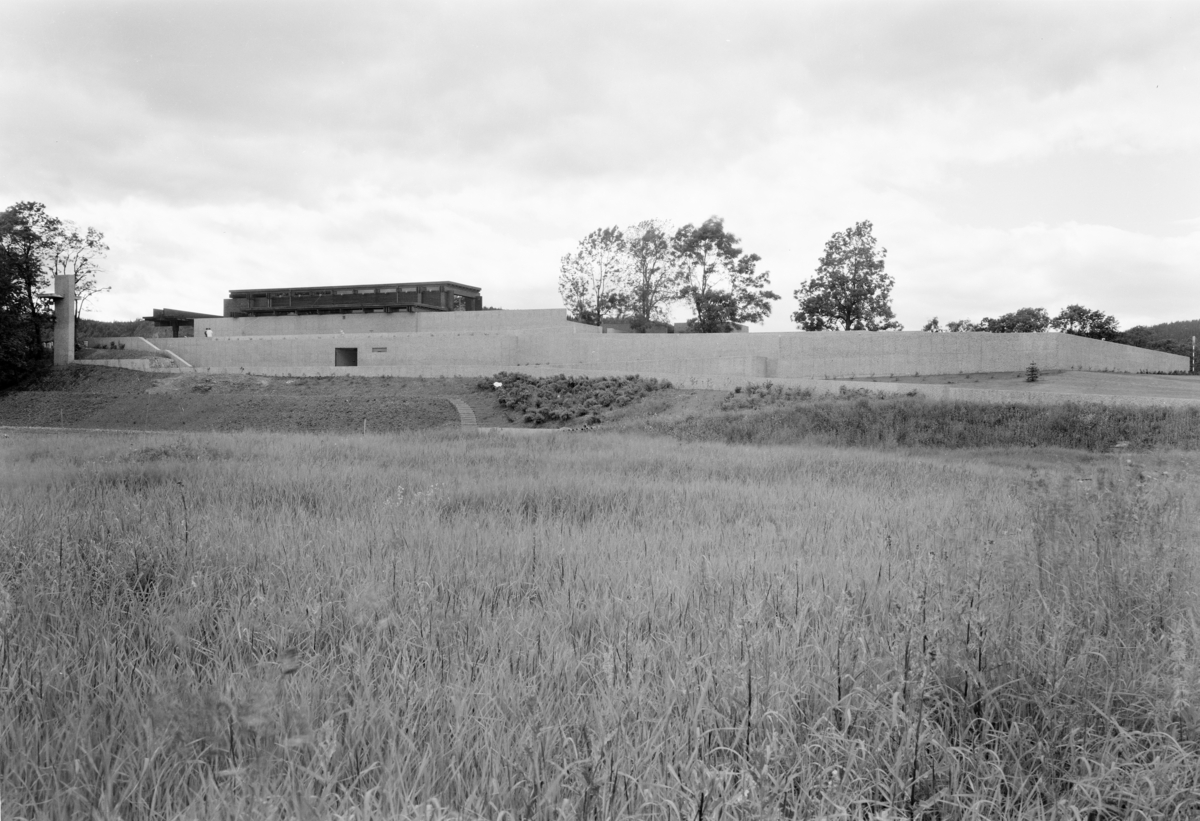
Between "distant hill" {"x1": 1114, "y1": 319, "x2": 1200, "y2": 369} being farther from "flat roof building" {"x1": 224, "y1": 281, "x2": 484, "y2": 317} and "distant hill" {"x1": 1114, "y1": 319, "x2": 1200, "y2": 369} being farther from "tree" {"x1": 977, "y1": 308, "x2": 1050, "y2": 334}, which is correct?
"flat roof building" {"x1": 224, "y1": 281, "x2": 484, "y2": 317}

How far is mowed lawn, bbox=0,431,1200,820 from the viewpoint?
75.9 inches

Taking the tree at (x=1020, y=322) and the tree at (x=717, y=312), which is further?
the tree at (x=1020, y=322)

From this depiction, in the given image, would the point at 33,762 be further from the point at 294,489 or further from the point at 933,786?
the point at 294,489

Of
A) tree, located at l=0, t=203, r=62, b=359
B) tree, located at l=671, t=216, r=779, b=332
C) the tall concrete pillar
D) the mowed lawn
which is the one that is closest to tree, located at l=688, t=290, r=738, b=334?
tree, located at l=671, t=216, r=779, b=332

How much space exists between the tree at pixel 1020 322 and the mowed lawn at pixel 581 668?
4766cm

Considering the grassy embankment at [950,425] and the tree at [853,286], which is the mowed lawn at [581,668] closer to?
the grassy embankment at [950,425]

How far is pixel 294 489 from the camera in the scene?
6766 mm

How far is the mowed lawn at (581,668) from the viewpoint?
6.33 feet

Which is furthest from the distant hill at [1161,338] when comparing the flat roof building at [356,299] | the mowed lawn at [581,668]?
the mowed lawn at [581,668]

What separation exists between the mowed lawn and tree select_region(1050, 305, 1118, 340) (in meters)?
48.7

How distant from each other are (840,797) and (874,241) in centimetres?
4067

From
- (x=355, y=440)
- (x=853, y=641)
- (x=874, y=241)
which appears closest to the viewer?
(x=853, y=641)

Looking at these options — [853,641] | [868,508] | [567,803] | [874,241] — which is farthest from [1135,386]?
[567,803]

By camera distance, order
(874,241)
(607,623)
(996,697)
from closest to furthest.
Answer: (996,697) < (607,623) < (874,241)
